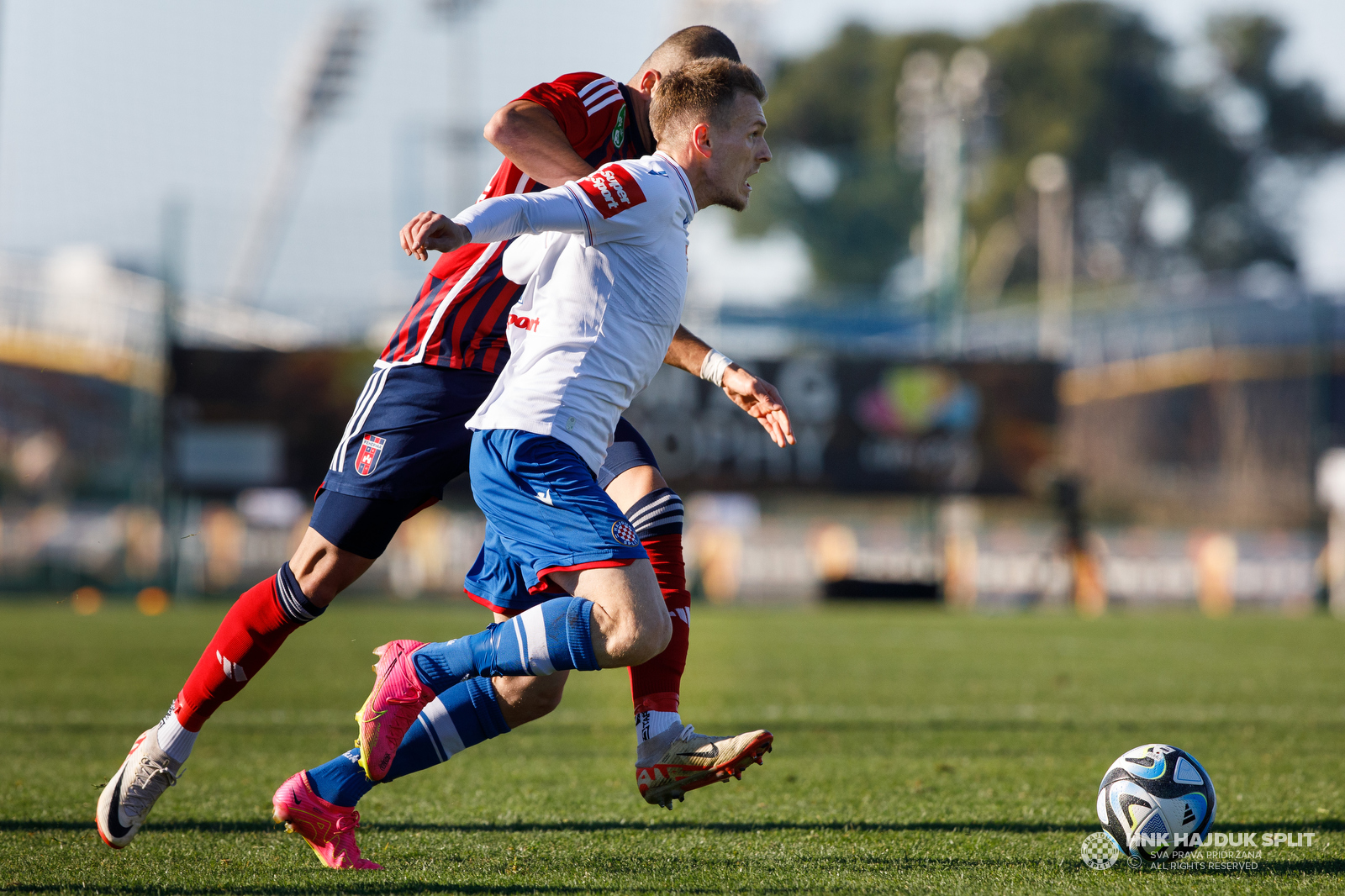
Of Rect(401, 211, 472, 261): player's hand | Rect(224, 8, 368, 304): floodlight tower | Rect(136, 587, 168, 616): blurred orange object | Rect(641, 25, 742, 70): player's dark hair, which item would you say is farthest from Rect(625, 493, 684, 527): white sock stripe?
Rect(224, 8, 368, 304): floodlight tower

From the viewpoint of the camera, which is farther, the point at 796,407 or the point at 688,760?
the point at 796,407

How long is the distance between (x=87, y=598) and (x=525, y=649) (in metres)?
14.8

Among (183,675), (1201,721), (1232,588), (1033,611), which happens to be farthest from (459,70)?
Result: (1201,721)

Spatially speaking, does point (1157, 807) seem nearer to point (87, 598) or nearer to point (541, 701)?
point (541, 701)

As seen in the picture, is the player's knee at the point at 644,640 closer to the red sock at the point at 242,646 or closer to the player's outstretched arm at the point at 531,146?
the red sock at the point at 242,646

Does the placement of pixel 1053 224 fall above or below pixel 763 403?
above

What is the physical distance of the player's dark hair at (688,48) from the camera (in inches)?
141

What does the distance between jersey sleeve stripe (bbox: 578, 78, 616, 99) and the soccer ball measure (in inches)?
86.3

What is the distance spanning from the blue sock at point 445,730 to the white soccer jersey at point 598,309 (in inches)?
27.8

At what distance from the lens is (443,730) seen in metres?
3.24

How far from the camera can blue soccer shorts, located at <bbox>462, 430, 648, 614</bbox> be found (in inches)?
113

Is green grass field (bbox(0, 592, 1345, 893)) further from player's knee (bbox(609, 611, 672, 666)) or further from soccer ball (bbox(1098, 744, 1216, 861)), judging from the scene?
player's knee (bbox(609, 611, 672, 666))

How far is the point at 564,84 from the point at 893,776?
98.2 inches

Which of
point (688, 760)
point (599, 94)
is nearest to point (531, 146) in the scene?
point (599, 94)
